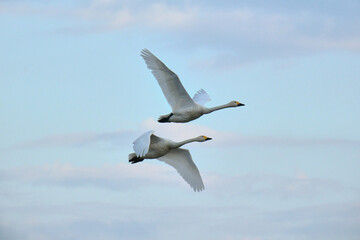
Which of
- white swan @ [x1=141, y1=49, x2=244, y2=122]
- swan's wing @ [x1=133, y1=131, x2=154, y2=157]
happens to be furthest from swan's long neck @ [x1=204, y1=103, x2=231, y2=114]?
swan's wing @ [x1=133, y1=131, x2=154, y2=157]

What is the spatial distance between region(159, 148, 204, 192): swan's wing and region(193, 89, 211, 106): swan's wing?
16.6ft

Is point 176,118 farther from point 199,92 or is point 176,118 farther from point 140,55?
point 199,92

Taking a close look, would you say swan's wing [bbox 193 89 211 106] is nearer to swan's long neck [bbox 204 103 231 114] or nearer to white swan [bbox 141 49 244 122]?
swan's long neck [bbox 204 103 231 114]

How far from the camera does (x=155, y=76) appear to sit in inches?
1470

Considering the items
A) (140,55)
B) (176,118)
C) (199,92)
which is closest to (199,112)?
(176,118)

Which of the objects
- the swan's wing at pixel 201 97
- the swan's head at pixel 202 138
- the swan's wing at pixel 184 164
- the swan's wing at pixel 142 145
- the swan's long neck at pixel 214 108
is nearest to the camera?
the swan's wing at pixel 142 145

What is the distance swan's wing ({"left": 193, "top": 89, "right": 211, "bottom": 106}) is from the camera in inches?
1716

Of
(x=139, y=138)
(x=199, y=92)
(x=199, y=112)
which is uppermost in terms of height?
(x=199, y=92)

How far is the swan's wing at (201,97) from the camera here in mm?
43594

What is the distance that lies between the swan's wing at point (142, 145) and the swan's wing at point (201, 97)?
32.8 ft

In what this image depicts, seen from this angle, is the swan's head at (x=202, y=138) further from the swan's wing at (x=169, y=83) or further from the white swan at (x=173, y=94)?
the swan's wing at (x=169, y=83)

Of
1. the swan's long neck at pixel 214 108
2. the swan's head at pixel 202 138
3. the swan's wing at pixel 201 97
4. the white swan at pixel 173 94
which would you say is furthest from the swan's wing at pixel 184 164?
the swan's wing at pixel 201 97

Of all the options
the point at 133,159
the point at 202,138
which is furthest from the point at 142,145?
the point at 202,138

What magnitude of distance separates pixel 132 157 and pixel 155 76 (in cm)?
339
